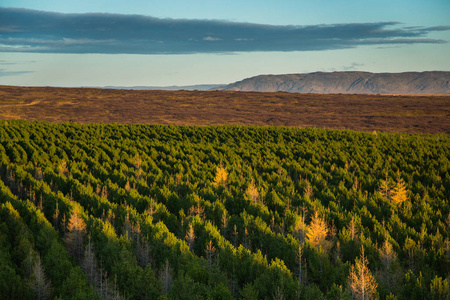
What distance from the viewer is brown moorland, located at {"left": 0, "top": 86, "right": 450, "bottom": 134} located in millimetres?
57281

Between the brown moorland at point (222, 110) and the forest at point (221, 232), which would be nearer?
the forest at point (221, 232)

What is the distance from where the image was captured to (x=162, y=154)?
21.9 m

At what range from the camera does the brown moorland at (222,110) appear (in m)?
57.3

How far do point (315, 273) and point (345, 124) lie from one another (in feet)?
163

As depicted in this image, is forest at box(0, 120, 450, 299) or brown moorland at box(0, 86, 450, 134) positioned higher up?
forest at box(0, 120, 450, 299)

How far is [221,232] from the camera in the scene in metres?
11.3

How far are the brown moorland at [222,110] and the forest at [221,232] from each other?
120ft

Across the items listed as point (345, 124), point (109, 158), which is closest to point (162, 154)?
point (109, 158)

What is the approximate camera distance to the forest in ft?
24.2

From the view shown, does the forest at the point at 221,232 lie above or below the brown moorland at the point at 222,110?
above

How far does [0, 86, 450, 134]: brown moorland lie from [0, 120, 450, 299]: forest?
36537 millimetres

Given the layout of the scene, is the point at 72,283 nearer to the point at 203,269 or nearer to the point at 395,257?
the point at 203,269

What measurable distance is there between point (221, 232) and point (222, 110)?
58077 millimetres

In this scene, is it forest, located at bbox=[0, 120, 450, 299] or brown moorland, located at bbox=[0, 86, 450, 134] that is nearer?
forest, located at bbox=[0, 120, 450, 299]
